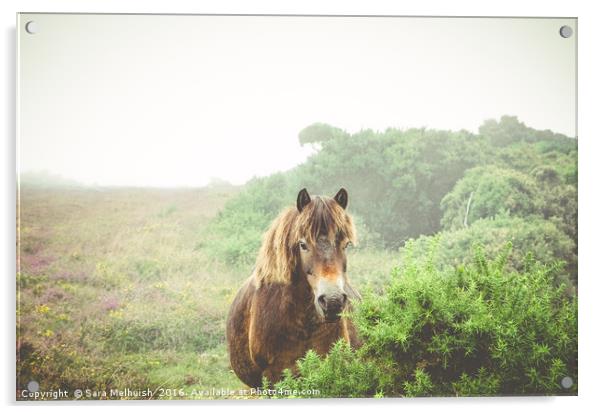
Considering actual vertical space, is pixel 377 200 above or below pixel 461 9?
below

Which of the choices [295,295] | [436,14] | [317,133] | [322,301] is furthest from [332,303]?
[436,14]

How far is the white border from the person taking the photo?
13.3 feet

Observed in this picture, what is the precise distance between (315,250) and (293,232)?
21cm

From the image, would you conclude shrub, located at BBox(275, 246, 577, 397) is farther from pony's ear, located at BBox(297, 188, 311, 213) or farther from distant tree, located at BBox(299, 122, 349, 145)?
distant tree, located at BBox(299, 122, 349, 145)

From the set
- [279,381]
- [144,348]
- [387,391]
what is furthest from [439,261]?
[144,348]

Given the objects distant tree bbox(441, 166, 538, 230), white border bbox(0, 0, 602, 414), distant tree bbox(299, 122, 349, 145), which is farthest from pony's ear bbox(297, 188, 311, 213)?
white border bbox(0, 0, 602, 414)

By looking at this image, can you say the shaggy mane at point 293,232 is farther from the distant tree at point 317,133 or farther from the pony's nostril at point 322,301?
the distant tree at point 317,133

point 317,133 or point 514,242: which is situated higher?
point 317,133

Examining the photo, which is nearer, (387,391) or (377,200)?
(387,391)

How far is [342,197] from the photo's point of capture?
13.7ft

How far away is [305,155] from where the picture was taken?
4234mm

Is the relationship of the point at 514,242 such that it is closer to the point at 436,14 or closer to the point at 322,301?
the point at 322,301
